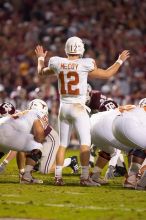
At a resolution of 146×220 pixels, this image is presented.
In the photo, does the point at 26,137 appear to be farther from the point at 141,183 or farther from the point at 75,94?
the point at 141,183

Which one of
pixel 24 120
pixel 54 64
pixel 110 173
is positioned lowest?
pixel 110 173

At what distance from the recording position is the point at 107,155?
10688 mm

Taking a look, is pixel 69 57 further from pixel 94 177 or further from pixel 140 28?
pixel 140 28

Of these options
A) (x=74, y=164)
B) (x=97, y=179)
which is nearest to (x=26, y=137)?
(x=97, y=179)

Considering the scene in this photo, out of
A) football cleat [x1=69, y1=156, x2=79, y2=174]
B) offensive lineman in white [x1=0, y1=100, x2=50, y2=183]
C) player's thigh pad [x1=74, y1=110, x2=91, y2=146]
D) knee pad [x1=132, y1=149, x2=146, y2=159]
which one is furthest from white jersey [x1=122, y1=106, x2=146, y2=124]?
football cleat [x1=69, y1=156, x2=79, y2=174]

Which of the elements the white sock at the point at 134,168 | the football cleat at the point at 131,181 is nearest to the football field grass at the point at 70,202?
the football cleat at the point at 131,181

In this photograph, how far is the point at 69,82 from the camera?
10.1 metres

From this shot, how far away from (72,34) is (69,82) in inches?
473

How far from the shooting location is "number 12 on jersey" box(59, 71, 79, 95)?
1010cm

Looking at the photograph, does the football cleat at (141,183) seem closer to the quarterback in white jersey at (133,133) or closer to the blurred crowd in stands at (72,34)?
the quarterback in white jersey at (133,133)

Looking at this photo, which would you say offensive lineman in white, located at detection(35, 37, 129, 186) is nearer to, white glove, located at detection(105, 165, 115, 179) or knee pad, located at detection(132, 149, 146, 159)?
knee pad, located at detection(132, 149, 146, 159)

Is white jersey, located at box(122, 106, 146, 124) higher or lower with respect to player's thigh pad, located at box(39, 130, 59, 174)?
higher

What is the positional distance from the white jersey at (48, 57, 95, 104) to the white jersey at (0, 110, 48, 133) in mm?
440

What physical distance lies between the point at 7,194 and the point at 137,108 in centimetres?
192
